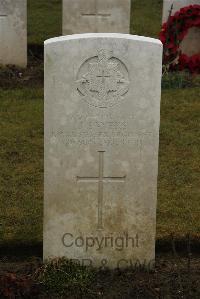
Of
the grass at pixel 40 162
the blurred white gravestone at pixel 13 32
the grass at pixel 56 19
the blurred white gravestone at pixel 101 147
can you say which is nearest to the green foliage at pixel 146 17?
the grass at pixel 56 19

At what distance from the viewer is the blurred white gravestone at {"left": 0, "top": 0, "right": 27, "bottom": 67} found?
10.1 metres

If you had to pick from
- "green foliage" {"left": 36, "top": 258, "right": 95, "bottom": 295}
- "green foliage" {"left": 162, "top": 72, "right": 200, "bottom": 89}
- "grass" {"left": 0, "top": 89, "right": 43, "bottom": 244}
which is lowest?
"green foliage" {"left": 36, "top": 258, "right": 95, "bottom": 295}

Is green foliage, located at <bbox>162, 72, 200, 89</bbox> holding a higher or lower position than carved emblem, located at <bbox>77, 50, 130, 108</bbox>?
lower

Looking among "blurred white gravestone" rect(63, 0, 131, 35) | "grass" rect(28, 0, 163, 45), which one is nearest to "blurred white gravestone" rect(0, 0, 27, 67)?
"blurred white gravestone" rect(63, 0, 131, 35)

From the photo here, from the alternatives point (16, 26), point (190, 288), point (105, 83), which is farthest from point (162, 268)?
point (16, 26)

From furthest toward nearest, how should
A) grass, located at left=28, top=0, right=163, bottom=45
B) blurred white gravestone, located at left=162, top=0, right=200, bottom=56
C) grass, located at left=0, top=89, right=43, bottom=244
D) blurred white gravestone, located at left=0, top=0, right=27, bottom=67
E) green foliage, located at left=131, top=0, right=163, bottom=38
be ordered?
1. green foliage, located at left=131, top=0, right=163, bottom=38
2. grass, located at left=28, top=0, right=163, bottom=45
3. blurred white gravestone, located at left=162, top=0, right=200, bottom=56
4. blurred white gravestone, located at left=0, top=0, right=27, bottom=67
5. grass, located at left=0, top=89, right=43, bottom=244

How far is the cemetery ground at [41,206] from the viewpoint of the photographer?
474 centimetres

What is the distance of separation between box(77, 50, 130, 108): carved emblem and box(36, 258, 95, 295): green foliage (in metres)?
1.07

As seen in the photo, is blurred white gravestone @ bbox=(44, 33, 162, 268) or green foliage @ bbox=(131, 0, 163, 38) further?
green foliage @ bbox=(131, 0, 163, 38)

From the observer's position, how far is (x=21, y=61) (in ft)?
34.3

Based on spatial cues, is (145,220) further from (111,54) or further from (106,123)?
(111,54)

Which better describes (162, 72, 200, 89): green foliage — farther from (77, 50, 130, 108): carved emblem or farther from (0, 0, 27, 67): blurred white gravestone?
(77, 50, 130, 108): carved emblem

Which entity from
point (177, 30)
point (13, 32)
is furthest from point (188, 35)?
point (13, 32)

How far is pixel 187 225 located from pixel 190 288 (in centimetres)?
96
